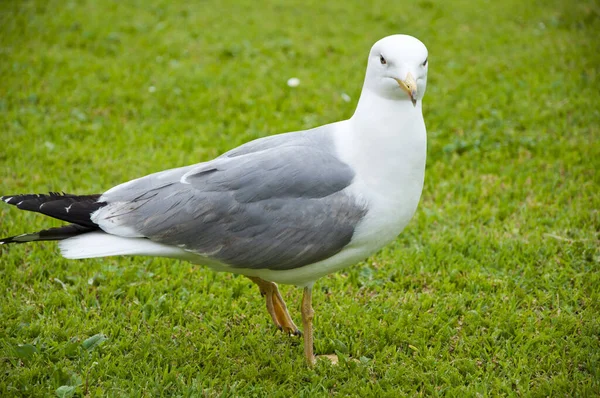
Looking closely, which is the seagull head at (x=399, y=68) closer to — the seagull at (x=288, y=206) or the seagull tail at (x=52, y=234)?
the seagull at (x=288, y=206)

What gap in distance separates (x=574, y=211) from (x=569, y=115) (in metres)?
1.71

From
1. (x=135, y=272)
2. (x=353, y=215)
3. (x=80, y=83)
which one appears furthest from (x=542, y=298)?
(x=80, y=83)

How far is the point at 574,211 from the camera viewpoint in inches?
187


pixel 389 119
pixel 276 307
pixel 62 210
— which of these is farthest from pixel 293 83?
pixel 62 210

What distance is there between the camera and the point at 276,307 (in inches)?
146

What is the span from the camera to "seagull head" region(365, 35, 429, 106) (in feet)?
9.55

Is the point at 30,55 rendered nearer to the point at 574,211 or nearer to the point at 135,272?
the point at 135,272

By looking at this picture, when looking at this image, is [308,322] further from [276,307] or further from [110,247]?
[110,247]

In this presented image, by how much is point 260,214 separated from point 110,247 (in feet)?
2.31

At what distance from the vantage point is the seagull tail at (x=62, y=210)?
3109mm

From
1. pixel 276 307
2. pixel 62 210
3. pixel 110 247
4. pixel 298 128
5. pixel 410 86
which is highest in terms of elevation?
pixel 410 86

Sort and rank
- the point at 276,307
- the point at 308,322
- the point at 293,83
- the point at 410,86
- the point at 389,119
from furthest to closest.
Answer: the point at 293,83
the point at 276,307
the point at 308,322
the point at 389,119
the point at 410,86

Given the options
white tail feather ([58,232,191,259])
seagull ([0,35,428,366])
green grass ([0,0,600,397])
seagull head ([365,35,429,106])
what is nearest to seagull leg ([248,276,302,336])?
green grass ([0,0,600,397])

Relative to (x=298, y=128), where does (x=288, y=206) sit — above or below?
above
